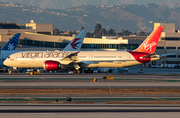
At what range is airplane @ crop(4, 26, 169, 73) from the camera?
55406 mm

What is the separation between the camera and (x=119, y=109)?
22781mm

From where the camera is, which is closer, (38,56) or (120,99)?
(120,99)

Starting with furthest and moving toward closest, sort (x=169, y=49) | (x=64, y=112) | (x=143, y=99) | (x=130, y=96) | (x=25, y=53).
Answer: (x=169, y=49), (x=25, y=53), (x=130, y=96), (x=143, y=99), (x=64, y=112)

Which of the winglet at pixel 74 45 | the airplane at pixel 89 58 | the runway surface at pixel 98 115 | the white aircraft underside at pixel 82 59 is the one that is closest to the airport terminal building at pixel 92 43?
the winglet at pixel 74 45

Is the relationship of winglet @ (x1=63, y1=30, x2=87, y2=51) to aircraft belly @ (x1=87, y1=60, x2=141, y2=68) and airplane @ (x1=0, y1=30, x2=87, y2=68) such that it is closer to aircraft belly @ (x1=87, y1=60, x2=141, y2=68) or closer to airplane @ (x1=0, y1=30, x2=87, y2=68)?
airplane @ (x1=0, y1=30, x2=87, y2=68)

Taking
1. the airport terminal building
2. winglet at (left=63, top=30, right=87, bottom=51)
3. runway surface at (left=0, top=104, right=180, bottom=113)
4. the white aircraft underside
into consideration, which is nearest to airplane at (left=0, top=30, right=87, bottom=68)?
winglet at (left=63, top=30, right=87, bottom=51)

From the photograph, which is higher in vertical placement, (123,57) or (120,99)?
(123,57)

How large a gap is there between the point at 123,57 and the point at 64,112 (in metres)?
35.8

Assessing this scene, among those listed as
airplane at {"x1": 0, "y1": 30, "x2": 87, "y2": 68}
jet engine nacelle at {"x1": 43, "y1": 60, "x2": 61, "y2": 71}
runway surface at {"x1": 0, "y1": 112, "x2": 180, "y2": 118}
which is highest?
airplane at {"x1": 0, "y1": 30, "x2": 87, "y2": 68}

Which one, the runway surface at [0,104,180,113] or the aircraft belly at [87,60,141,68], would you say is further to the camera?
the aircraft belly at [87,60,141,68]

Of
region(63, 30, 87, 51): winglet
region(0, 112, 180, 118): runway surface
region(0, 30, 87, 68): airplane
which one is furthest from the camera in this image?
region(63, 30, 87, 51): winglet

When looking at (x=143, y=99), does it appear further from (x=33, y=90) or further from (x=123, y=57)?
(x=123, y=57)

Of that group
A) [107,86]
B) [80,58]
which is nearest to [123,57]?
[80,58]

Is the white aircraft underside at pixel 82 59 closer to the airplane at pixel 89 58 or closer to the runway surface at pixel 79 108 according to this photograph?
the airplane at pixel 89 58
